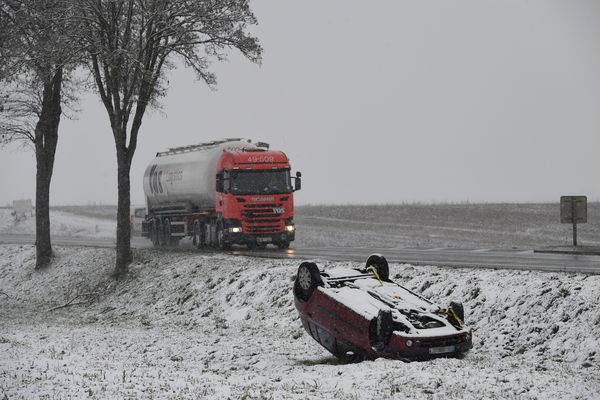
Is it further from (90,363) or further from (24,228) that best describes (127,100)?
(24,228)

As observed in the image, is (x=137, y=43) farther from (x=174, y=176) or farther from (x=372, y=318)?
(x=372, y=318)

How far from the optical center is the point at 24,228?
204ft

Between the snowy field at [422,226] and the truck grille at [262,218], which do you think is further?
the snowy field at [422,226]

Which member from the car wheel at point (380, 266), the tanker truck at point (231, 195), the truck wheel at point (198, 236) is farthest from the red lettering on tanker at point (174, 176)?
the car wheel at point (380, 266)

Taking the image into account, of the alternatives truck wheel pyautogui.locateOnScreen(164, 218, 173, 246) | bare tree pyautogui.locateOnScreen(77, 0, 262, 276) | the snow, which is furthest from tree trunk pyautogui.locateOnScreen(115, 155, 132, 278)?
the snow

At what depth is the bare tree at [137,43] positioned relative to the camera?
1056 inches

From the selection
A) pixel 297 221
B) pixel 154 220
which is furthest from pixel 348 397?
pixel 297 221

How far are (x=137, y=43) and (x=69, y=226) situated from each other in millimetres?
37492

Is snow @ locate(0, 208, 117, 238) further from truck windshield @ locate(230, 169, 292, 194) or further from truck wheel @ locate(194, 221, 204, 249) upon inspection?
truck windshield @ locate(230, 169, 292, 194)

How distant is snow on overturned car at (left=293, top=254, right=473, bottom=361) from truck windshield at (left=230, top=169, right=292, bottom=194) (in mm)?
14948

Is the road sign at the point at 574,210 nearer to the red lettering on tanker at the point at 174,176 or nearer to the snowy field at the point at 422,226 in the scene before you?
the snowy field at the point at 422,226

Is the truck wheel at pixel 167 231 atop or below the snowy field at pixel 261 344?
atop

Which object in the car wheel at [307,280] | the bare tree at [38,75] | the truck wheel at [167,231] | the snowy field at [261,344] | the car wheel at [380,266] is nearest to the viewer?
Result: the snowy field at [261,344]

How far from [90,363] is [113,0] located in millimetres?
15313
